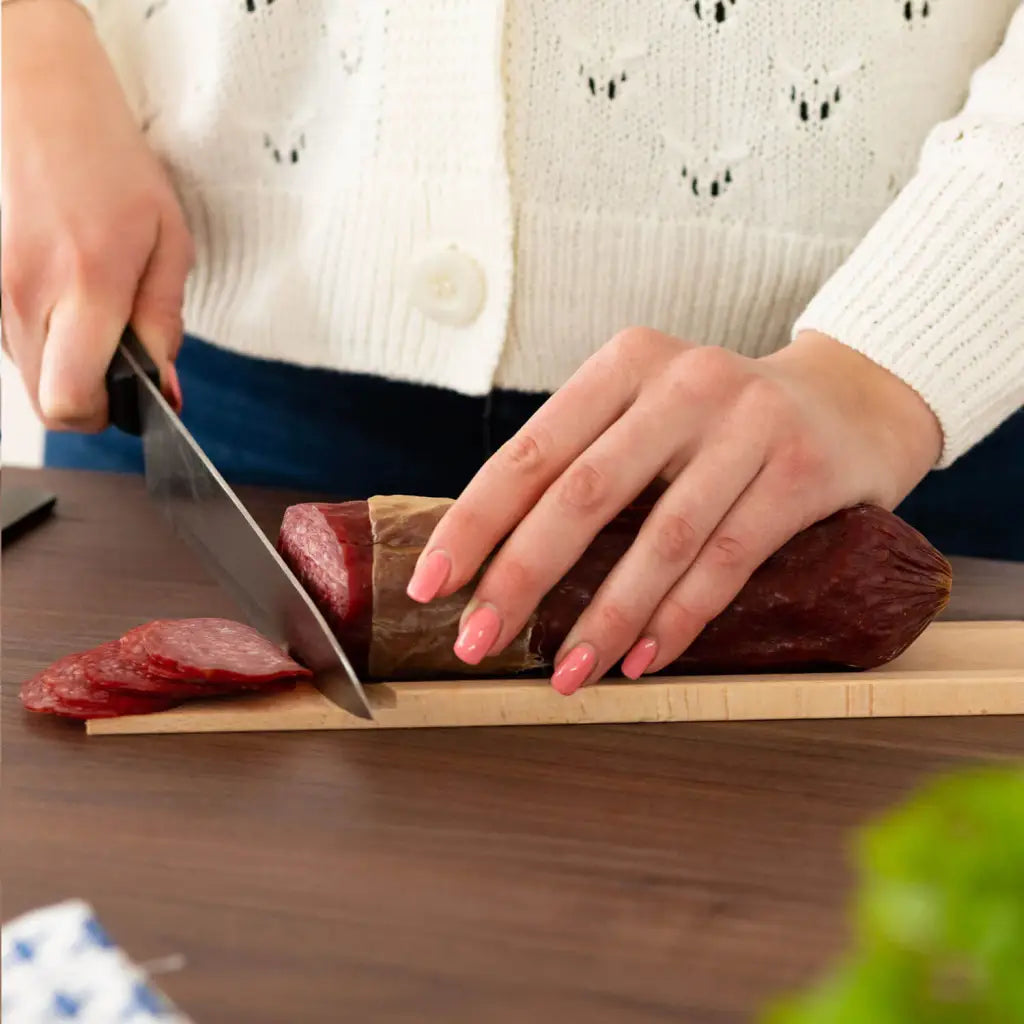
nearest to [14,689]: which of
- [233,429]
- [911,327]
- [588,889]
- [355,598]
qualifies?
[355,598]

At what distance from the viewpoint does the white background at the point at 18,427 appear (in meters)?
3.51

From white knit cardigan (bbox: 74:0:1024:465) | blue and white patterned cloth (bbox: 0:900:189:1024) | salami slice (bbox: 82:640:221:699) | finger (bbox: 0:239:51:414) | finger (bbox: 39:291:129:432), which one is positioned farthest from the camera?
finger (bbox: 0:239:51:414)

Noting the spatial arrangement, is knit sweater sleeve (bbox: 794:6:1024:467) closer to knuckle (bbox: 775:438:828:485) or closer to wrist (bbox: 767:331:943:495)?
wrist (bbox: 767:331:943:495)

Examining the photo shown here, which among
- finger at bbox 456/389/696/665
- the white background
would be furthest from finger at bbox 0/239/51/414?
the white background

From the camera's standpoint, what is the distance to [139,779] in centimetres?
107

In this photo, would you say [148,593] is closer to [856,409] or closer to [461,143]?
[461,143]

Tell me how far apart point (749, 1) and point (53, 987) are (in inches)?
55.4

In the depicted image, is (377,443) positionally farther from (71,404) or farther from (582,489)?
(582,489)

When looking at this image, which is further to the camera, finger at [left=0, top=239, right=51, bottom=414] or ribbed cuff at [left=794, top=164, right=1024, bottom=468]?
finger at [left=0, top=239, right=51, bottom=414]

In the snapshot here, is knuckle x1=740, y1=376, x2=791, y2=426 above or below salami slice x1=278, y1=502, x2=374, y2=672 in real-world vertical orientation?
above

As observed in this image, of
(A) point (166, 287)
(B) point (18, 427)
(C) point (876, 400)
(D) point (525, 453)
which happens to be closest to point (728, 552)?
(D) point (525, 453)

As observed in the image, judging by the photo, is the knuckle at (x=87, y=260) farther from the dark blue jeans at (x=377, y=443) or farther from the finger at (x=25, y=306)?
the dark blue jeans at (x=377, y=443)

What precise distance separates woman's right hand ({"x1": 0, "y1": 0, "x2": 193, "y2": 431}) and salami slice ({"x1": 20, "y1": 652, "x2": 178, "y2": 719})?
21.1 inches

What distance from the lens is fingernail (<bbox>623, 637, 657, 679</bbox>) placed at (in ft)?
4.06
